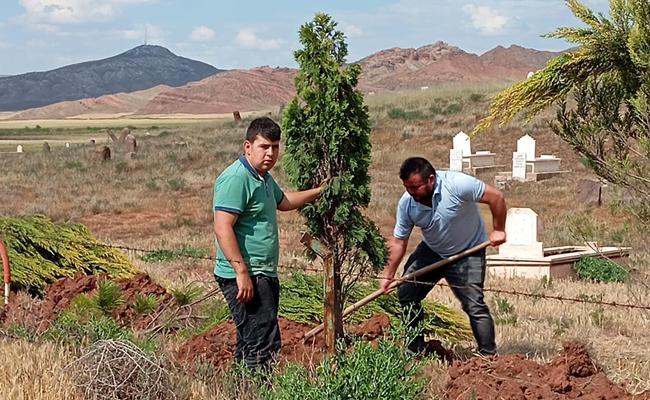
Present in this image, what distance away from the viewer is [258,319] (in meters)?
5.19

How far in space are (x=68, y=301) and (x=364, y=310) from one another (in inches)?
95.9

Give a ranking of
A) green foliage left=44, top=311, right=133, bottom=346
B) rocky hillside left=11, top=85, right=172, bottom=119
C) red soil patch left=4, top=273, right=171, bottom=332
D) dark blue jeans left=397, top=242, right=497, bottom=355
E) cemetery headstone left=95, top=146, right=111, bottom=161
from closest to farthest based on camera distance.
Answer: green foliage left=44, top=311, right=133, bottom=346 → dark blue jeans left=397, top=242, right=497, bottom=355 → red soil patch left=4, top=273, right=171, bottom=332 → cemetery headstone left=95, top=146, right=111, bottom=161 → rocky hillside left=11, top=85, right=172, bottom=119

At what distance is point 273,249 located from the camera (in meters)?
5.22

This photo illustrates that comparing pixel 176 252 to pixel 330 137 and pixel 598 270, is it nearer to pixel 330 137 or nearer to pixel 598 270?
pixel 598 270

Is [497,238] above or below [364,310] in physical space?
above

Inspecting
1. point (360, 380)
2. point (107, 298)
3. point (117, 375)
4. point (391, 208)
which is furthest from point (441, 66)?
point (360, 380)

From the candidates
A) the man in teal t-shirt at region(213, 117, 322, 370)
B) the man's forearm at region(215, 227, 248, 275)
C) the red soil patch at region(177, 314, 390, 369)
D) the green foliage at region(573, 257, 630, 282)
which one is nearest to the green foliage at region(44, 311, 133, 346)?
the red soil patch at region(177, 314, 390, 369)

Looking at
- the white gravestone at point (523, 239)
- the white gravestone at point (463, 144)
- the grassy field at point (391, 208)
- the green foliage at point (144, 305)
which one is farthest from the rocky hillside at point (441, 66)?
the green foliage at point (144, 305)

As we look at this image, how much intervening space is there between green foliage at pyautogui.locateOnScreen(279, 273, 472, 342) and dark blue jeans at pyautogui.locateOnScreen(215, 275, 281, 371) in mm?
1524

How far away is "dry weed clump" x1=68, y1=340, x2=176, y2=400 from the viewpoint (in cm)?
455

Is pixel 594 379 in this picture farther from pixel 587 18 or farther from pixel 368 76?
pixel 368 76

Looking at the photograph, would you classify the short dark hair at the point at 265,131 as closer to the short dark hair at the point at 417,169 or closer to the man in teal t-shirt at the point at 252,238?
the man in teal t-shirt at the point at 252,238

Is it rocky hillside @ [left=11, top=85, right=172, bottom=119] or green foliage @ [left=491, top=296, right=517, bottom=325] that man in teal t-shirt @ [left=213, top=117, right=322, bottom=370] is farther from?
rocky hillside @ [left=11, top=85, right=172, bottom=119]

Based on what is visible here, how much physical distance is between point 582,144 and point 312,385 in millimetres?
2664
